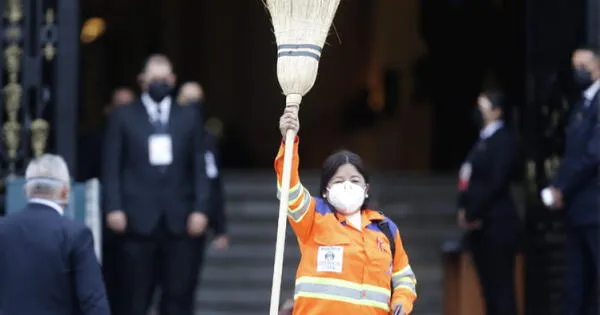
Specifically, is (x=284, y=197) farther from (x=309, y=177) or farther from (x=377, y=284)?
(x=309, y=177)

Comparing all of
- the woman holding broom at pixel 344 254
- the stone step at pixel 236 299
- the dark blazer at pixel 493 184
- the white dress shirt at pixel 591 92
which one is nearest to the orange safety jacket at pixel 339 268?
the woman holding broom at pixel 344 254

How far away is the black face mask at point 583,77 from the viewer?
11.1 m

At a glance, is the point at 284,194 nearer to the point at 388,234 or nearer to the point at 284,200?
the point at 284,200

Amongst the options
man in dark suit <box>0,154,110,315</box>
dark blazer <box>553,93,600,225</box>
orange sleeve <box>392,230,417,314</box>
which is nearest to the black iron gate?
man in dark suit <box>0,154,110,315</box>

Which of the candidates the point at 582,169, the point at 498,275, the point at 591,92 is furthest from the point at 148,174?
the point at 591,92

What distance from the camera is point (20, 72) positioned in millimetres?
11492

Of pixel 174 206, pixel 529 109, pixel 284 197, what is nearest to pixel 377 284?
pixel 284 197

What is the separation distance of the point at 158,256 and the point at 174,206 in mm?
365

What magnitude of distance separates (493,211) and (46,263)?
4260mm

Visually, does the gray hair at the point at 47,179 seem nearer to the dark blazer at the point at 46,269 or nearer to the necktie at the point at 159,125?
the dark blazer at the point at 46,269

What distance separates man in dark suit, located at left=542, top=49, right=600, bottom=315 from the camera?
10.9 meters

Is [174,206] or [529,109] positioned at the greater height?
[529,109]

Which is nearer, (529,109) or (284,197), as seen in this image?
(284,197)

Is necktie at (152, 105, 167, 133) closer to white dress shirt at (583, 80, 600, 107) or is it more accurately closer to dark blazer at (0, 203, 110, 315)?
dark blazer at (0, 203, 110, 315)
